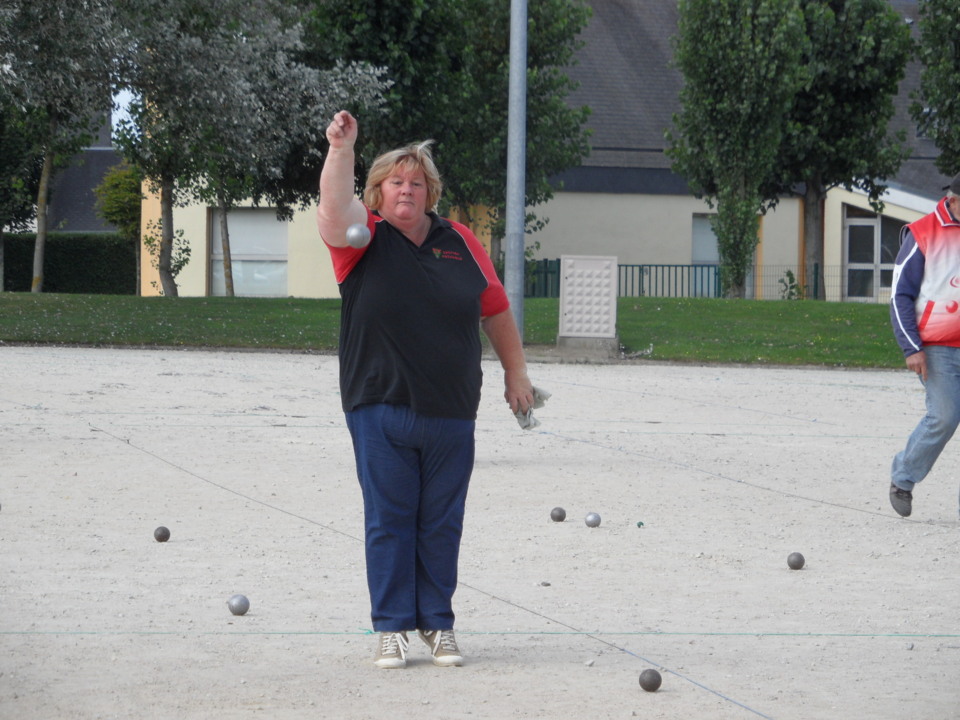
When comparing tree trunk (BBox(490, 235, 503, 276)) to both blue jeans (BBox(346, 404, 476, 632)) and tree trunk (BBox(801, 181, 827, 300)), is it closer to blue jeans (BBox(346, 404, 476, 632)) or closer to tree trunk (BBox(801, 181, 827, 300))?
tree trunk (BBox(801, 181, 827, 300))

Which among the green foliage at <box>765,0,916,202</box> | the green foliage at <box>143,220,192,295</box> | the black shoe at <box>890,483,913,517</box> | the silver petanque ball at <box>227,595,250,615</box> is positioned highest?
the green foliage at <box>765,0,916,202</box>

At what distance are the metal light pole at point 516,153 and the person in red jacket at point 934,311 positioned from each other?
35.2 ft

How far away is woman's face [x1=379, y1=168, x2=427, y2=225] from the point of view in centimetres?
463

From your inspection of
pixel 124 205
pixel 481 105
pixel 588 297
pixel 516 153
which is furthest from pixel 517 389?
pixel 124 205

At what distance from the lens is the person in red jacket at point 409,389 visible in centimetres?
459

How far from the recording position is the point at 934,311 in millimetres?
7148

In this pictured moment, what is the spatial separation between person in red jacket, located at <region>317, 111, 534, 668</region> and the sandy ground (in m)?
0.26

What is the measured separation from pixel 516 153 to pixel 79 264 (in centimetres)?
2520

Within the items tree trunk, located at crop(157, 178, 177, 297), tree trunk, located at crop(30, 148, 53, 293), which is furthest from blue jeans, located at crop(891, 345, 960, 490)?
tree trunk, located at crop(30, 148, 53, 293)

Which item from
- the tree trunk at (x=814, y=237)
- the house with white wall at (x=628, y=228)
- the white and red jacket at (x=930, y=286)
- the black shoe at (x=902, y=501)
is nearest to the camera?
the white and red jacket at (x=930, y=286)

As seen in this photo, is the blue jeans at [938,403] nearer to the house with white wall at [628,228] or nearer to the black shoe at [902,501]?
the black shoe at [902,501]

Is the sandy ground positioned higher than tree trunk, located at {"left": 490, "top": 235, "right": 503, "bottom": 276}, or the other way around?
tree trunk, located at {"left": 490, "top": 235, "right": 503, "bottom": 276}

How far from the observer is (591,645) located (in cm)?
496

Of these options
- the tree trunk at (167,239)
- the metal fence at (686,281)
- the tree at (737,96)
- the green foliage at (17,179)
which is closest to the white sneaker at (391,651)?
the tree at (737,96)
